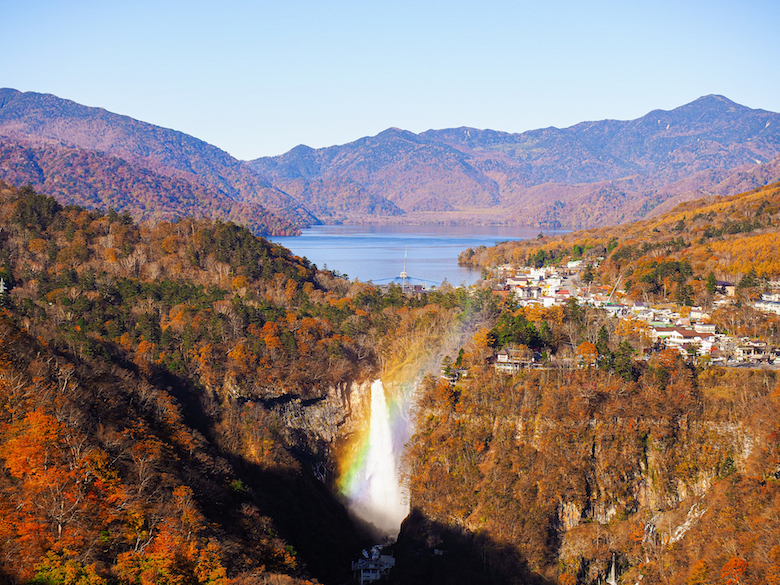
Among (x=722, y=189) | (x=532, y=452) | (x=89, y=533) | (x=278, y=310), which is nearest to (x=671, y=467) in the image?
(x=532, y=452)

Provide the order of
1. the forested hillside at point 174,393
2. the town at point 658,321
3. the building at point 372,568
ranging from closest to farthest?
1. the forested hillside at point 174,393
2. the building at point 372,568
3. the town at point 658,321

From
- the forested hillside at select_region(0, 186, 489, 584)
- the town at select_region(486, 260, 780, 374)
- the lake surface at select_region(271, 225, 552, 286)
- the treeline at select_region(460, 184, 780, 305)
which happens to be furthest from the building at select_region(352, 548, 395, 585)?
the lake surface at select_region(271, 225, 552, 286)

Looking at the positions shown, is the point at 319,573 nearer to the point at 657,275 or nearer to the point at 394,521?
the point at 394,521

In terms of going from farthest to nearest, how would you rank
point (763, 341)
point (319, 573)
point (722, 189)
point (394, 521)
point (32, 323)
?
point (722, 189) < point (32, 323) < point (763, 341) < point (394, 521) < point (319, 573)

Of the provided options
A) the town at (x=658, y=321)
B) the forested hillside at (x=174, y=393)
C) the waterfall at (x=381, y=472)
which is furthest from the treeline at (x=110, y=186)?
the waterfall at (x=381, y=472)

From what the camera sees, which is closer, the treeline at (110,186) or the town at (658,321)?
the town at (658,321)

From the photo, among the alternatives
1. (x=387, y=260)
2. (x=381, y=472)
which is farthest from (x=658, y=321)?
(x=387, y=260)

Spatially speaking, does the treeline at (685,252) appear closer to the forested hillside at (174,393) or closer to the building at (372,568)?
the forested hillside at (174,393)
